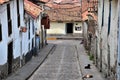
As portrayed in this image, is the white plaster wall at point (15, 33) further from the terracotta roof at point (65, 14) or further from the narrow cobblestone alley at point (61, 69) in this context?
the terracotta roof at point (65, 14)

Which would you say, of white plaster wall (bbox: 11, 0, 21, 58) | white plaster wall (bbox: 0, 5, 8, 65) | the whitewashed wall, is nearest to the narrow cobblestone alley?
white plaster wall (bbox: 11, 0, 21, 58)

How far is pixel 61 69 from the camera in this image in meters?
24.8

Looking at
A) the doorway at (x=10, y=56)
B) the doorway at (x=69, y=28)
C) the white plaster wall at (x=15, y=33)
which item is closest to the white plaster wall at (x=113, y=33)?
the doorway at (x=10, y=56)

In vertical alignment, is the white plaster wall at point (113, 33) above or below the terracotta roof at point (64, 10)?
below

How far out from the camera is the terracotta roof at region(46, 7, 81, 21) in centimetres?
5028

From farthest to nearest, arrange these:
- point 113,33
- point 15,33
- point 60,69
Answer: point 60,69
point 15,33
point 113,33

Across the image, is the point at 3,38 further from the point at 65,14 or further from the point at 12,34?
the point at 65,14

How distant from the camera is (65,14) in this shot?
168 feet

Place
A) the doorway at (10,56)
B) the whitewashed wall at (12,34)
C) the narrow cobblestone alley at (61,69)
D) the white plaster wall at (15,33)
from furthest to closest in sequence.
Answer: the white plaster wall at (15,33)
the narrow cobblestone alley at (61,69)
the doorway at (10,56)
the whitewashed wall at (12,34)

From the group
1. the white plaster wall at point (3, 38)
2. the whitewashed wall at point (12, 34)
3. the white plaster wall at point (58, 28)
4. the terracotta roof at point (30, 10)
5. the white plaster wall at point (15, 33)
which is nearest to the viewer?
the white plaster wall at point (3, 38)

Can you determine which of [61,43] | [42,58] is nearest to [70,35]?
[61,43]

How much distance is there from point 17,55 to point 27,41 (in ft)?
15.4

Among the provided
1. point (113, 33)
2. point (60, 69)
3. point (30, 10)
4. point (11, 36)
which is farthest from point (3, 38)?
point (30, 10)

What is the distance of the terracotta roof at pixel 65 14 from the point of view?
50281 millimetres
